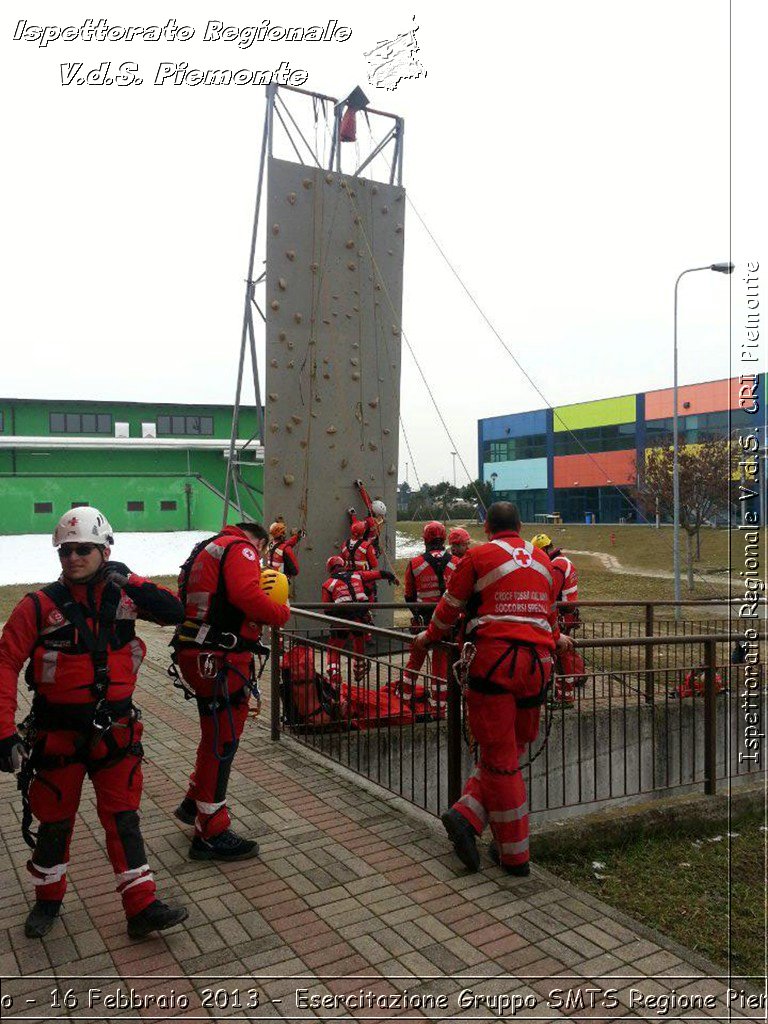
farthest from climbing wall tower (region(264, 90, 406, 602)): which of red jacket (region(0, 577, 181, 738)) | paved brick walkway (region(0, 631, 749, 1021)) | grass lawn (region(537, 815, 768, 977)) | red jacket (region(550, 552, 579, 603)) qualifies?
red jacket (region(0, 577, 181, 738))

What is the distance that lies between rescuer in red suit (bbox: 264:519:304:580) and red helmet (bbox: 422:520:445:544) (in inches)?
76.1

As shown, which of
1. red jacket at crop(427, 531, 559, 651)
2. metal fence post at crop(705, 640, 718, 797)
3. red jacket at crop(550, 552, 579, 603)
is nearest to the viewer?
red jacket at crop(427, 531, 559, 651)

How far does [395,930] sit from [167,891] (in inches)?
46.9

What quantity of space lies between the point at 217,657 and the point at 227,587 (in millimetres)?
404

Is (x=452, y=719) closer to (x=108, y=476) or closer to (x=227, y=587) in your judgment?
(x=227, y=587)

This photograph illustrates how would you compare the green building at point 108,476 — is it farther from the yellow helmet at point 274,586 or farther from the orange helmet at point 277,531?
the yellow helmet at point 274,586

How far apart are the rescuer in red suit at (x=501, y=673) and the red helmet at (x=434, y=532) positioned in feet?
13.8

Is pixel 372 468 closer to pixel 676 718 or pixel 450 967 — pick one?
pixel 676 718

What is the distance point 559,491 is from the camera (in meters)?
49.3

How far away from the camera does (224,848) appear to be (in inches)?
163

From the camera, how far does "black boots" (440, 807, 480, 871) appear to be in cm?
392

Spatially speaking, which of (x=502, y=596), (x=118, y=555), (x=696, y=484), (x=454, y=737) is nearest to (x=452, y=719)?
(x=454, y=737)

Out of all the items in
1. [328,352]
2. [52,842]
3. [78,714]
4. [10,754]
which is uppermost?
[328,352]

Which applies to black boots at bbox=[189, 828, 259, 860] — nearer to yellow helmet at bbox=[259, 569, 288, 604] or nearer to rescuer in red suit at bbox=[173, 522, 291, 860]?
rescuer in red suit at bbox=[173, 522, 291, 860]
